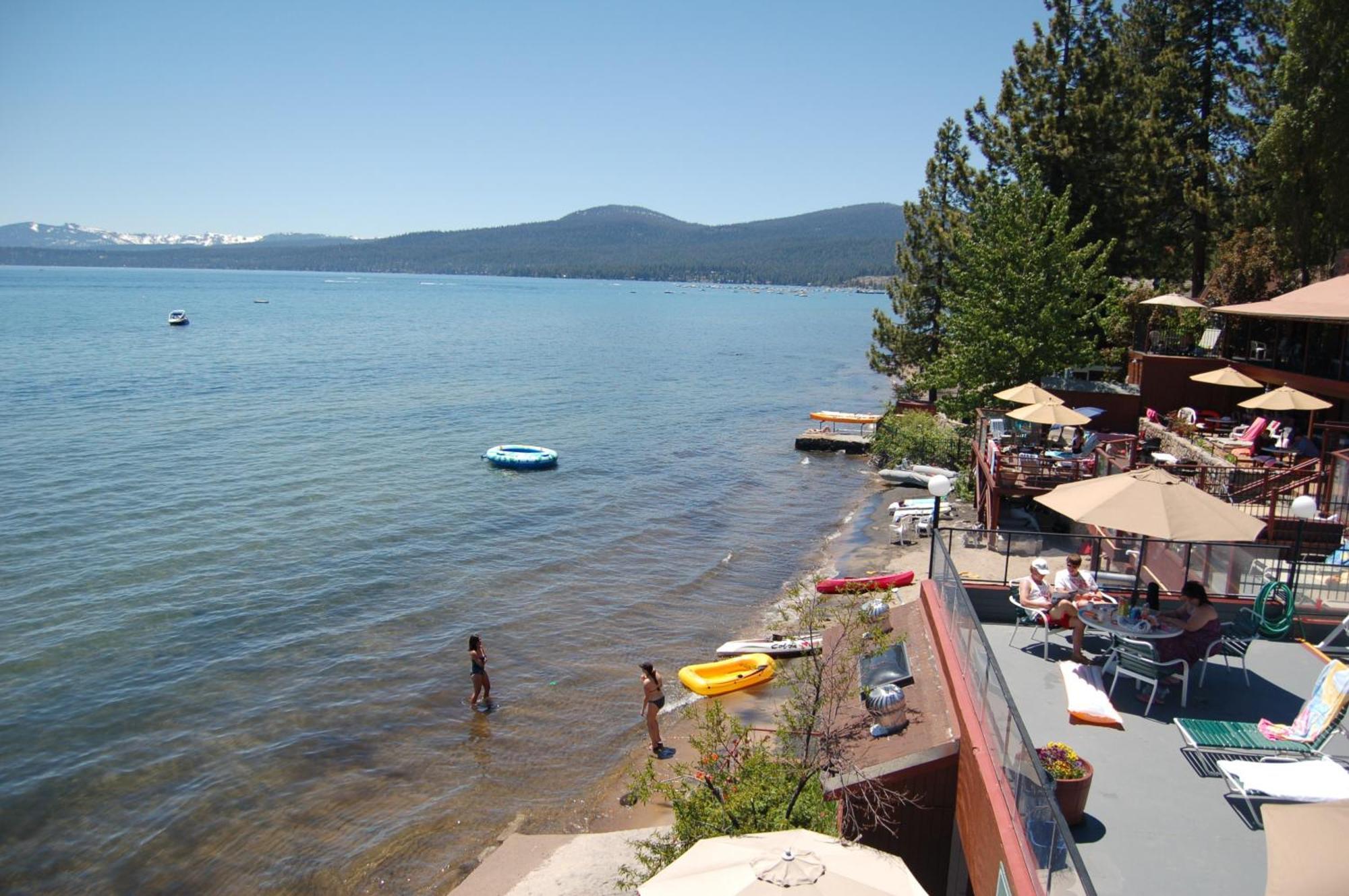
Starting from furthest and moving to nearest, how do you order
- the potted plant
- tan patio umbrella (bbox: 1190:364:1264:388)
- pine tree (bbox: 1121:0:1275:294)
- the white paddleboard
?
pine tree (bbox: 1121:0:1275:294) → tan patio umbrella (bbox: 1190:364:1264:388) → the white paddleboard → the potted plant

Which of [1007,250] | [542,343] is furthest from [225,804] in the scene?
[542,343]

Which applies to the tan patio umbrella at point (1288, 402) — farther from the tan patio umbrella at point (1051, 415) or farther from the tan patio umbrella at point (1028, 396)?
the tan patio umbrella at point (1028, 396)

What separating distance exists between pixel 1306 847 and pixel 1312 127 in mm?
23797

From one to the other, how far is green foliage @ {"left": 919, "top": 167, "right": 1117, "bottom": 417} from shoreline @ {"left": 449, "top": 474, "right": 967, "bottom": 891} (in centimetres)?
457

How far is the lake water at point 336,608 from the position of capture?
1443cm

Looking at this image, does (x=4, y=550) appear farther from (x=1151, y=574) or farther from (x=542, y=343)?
(x=542, y=343)

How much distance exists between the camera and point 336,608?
22.8m

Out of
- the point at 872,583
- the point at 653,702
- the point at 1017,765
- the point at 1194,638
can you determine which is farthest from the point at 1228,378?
the point at 1017,765

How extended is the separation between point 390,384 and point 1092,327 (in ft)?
164

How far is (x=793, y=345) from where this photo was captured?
12375cm

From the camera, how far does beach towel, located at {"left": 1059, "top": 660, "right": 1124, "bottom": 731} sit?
8.95 meters

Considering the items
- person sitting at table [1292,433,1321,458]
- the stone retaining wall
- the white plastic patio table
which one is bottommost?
the white plastic patio table

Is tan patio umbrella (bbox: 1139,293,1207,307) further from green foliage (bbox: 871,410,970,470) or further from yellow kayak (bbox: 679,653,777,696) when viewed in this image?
yellow kayak (bbox: 679,653,777,696)

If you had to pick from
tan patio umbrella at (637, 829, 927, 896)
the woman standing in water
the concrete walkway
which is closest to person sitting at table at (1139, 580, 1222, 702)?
tan patio umbrella at (637, 829, 927, 896)
